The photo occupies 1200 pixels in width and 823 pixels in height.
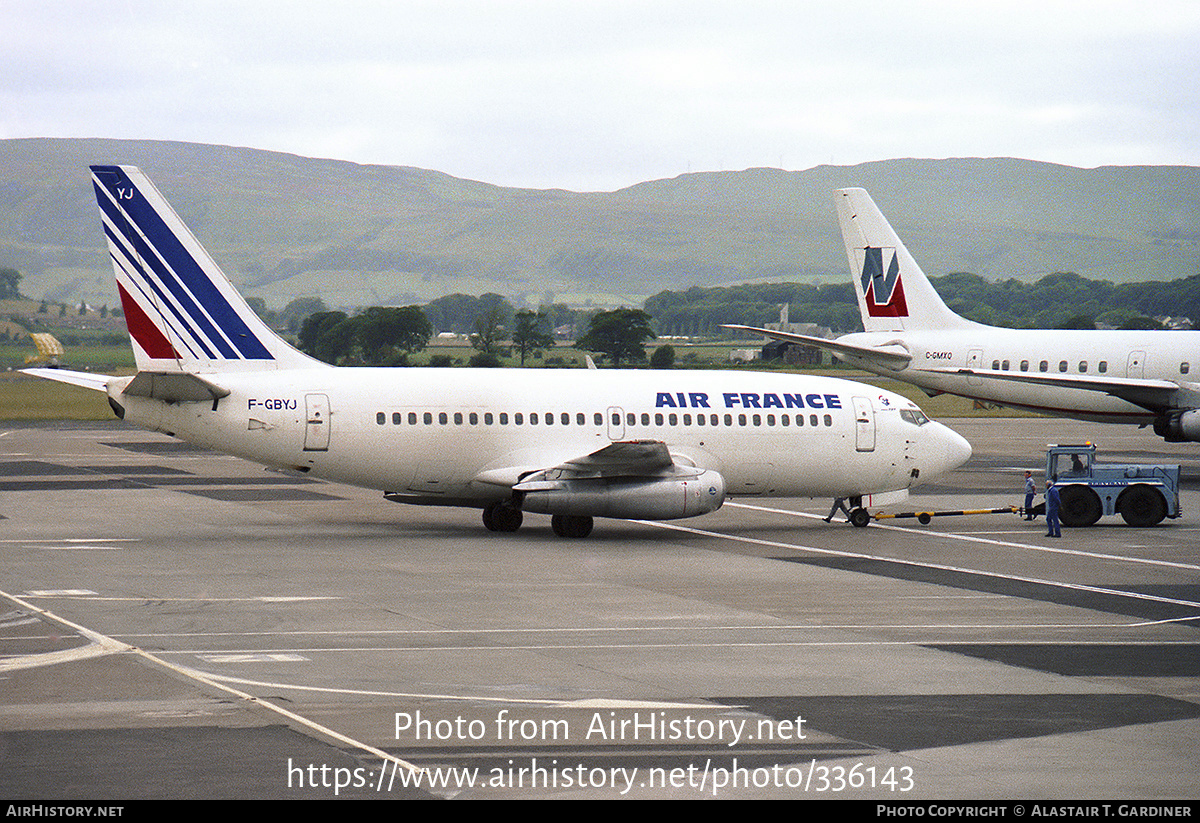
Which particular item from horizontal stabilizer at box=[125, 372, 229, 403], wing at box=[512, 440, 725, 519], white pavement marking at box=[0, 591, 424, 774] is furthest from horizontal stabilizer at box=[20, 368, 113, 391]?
white pavement marking at box=[0, 591, 424, 774]

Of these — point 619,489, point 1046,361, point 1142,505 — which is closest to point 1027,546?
point 1142,505

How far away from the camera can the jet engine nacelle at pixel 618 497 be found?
1331 inches

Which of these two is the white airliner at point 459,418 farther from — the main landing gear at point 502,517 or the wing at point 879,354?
the wing at point 879,354

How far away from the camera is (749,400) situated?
37.1 m

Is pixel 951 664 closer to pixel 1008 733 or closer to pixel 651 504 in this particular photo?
pixel 1008 733

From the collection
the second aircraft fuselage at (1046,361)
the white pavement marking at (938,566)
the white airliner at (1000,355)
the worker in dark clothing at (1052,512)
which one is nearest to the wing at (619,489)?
the white pavement marking at (938,566)

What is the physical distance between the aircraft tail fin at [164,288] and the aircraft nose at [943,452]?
17.4 meters

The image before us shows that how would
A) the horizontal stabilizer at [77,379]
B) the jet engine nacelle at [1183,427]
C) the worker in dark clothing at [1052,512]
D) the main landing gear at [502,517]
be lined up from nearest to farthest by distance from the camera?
1. the horizontal stabilizer at [77,379]
2. the main landing gear at [502,517]
3. the worker in dark clothing at [1052,512]
4. the jet engine nacelle at [1183,427]

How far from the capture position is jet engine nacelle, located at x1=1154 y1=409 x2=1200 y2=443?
50.2 meters

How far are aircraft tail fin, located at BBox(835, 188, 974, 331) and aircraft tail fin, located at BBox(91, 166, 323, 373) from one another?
110 ft

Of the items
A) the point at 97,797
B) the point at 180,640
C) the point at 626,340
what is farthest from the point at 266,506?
the point at 626,340

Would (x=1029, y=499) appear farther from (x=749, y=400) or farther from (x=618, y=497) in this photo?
(x=618, y=497)

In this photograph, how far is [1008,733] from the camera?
15586 mm

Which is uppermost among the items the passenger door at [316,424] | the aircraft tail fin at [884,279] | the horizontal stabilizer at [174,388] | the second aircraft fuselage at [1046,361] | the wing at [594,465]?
the aircraft tail fin at [884,279]
